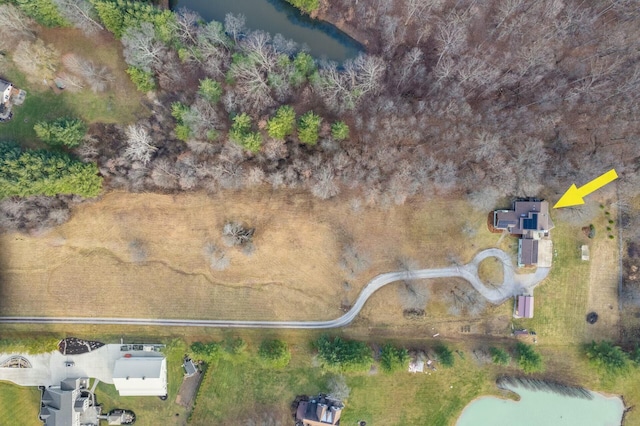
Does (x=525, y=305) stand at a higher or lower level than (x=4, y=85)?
lower

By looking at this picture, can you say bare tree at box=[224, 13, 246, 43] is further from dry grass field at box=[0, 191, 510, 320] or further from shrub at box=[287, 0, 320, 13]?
dry grass field at box=[0, 191, 510, 320]

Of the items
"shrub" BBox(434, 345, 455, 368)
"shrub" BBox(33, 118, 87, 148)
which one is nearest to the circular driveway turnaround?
"shrub" BBox(434, 345, 455, 368)

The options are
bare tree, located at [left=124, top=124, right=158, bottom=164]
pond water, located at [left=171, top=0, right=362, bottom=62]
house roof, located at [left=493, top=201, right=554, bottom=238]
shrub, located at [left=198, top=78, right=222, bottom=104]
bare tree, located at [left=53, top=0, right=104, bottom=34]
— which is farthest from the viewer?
pond water, located at [left=171, top=0, right=362, bottom=62]

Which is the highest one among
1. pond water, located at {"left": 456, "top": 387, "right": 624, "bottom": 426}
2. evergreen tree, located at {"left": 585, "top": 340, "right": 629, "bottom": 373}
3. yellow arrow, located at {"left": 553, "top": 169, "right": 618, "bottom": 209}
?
yellow arrow, located at {"left": 553, "top": 169, "right": 618, "bottom": 209}

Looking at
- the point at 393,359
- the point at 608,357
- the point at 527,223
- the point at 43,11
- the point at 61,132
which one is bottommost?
the point at 393,359

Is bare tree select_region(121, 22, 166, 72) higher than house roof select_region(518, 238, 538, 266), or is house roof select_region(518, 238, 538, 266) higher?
bare tree select_region(121, 22, 166, 72)

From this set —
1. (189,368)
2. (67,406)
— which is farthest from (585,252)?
(67,406)

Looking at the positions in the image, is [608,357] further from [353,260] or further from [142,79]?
[142,79]

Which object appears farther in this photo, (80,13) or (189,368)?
(189,368)

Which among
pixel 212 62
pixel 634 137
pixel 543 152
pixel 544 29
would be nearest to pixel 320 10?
pixel 212 62
